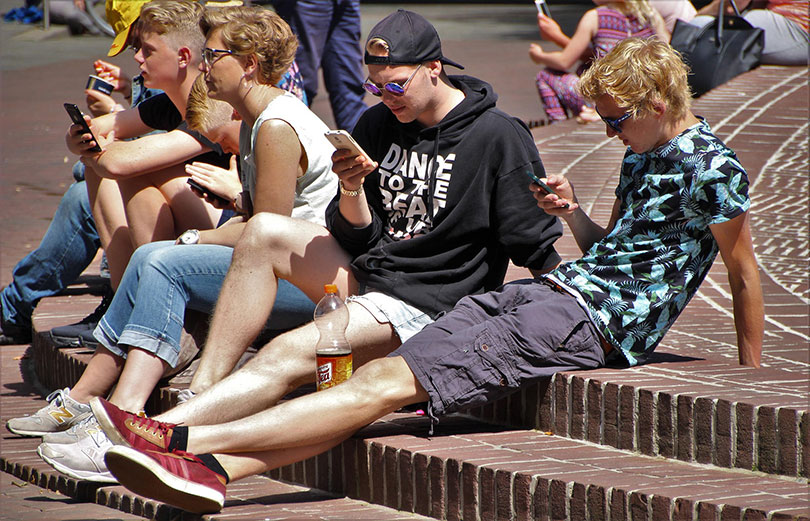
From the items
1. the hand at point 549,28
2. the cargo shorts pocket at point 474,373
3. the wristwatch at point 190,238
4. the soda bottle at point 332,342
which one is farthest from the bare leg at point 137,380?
the hand at point 549,28

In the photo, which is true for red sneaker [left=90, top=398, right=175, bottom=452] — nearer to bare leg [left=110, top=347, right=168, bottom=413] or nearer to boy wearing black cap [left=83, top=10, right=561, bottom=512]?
boy wearing black cap [left=83, top=10, right=561, bottom=512]

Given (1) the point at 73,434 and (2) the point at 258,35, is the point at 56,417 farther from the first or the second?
(2) the point at 258,35

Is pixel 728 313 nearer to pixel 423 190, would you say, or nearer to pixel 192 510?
pixel 423 190

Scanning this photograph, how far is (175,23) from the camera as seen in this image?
179 inches

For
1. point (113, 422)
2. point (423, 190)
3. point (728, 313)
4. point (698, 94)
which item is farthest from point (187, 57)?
point (698, 94)

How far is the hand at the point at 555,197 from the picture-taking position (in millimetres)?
3428

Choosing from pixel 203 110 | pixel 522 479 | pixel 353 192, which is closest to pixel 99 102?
pixel 203 110

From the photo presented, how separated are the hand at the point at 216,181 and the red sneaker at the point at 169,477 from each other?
4.41 feet

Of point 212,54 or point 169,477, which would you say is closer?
point 169,477

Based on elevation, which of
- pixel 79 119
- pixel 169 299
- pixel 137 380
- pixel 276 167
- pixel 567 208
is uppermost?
pixel 567 208

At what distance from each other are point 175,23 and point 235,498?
1999 millimetres

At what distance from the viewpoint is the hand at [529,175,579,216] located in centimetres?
343

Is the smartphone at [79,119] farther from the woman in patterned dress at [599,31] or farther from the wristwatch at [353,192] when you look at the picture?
the woman in patterned dress at [599,31]

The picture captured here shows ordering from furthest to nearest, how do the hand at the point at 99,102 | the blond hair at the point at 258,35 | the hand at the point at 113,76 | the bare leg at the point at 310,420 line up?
1. the hand at the point at 113,76
2. the hand at the point at 99,102
3. the blond hair at the point at 258,35
4. the bare leg at the point at 310,420
